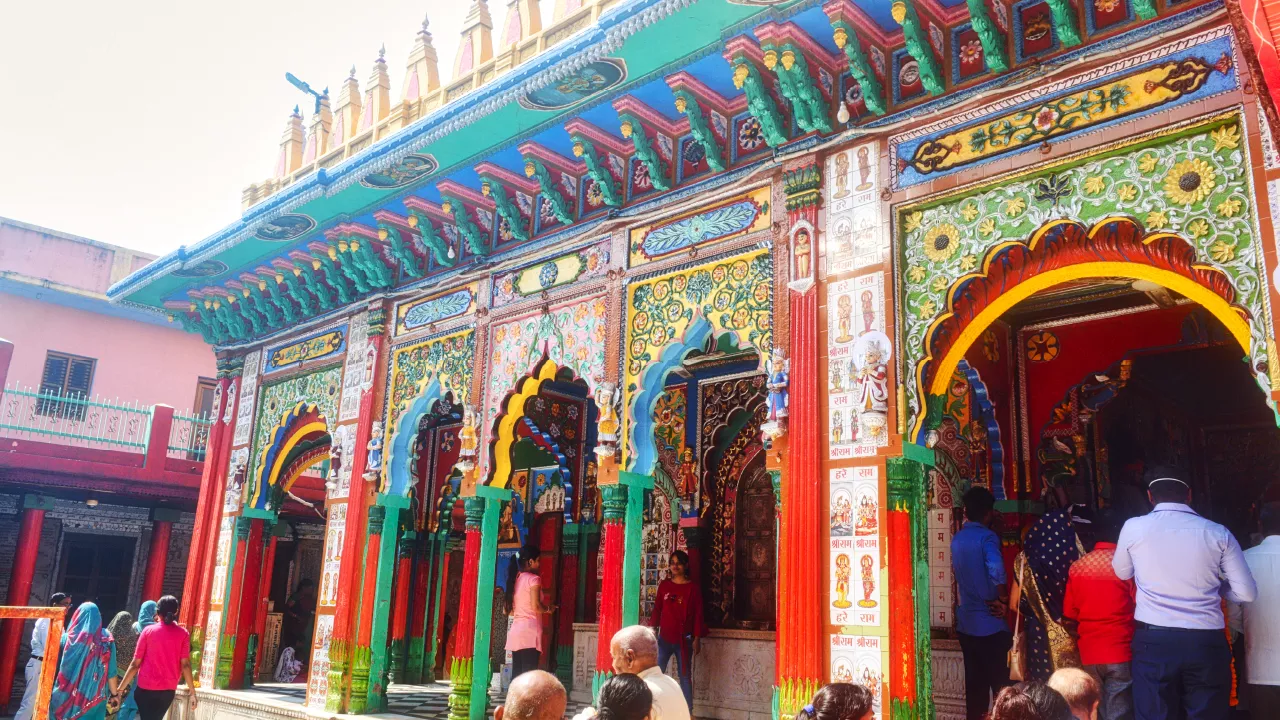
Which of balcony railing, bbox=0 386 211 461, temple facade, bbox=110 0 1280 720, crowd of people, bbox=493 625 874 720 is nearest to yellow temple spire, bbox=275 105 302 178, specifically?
temple facade, bbox=110 0 1280 720

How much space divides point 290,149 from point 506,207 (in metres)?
4.18

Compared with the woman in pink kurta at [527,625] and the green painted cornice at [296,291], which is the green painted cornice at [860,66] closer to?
the woman in pink kurta at [527,625]

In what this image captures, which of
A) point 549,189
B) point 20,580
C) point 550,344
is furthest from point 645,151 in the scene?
point 20,580

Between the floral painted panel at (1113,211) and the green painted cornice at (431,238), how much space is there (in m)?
4.83

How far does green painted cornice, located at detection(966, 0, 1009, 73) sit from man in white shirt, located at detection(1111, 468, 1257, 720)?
9.12 ft

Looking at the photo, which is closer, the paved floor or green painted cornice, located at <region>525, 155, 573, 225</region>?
green painted cornice, located at <region>525, 155, 573, 225</region>

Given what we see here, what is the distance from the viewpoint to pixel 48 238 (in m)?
19.2

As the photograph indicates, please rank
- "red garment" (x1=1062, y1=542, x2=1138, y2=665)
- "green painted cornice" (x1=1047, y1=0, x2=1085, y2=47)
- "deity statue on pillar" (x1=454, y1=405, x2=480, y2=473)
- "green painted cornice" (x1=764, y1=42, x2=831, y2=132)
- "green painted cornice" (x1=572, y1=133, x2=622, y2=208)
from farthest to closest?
"deity statue on pillar" (x1=454, y1=405, x2=480, y2=473) → "green painted cornice" (x1=572, y1=133, x2=622, y2=208) → "green painted cornice" (x1=764, y1=42, x2=831, y2=132) → "green painted cornice" (x1=1047, y1=0, x2=1085, y2=47) → "red garment" (x1=1062, y1=542, x2=1138, y2=665)

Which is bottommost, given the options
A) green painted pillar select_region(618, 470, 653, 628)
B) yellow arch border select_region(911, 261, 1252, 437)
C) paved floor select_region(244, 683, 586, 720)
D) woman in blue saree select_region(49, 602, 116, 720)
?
paved floor select_region(244, 683, 586, 720)

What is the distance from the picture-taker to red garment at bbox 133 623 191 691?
7812 mm

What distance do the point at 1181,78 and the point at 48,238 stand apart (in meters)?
20.0

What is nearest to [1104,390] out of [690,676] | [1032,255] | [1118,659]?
[1032,255]

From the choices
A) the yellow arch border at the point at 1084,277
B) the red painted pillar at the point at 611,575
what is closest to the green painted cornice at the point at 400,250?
the red painted pillar at the point at 611,575

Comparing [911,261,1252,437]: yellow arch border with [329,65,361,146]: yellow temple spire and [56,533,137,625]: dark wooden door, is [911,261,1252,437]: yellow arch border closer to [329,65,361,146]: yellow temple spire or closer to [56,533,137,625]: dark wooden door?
[329,65,361,146]: yellow temple spire
